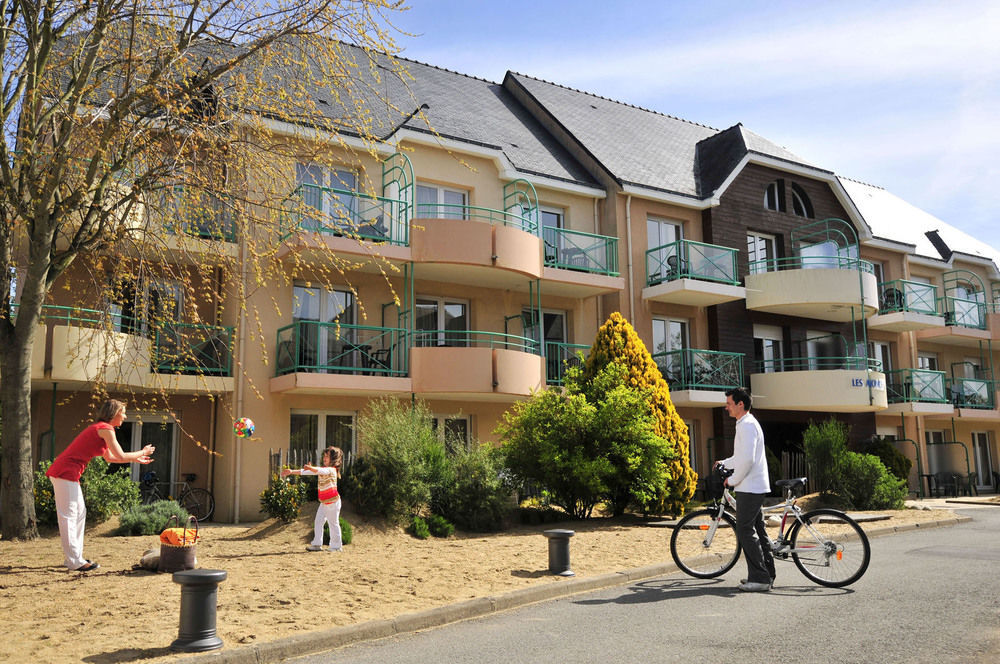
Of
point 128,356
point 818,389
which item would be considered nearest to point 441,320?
point 128,356

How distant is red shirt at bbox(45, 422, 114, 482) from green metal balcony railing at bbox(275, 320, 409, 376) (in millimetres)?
7538

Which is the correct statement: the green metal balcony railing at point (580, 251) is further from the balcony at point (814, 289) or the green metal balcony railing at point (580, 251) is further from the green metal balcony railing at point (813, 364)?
the green metal balcony railing at point (813, 364)

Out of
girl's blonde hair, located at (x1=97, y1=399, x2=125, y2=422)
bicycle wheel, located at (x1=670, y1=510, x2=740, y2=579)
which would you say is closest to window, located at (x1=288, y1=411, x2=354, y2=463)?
girl's blonde hair, located at (x1=97, y1=399, x2=125, y2=422)

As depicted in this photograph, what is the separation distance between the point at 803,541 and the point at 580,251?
42.6ft

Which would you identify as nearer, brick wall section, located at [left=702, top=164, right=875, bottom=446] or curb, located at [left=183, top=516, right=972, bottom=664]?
curb, located at [left=183, top=516, right=972, bottom=664]

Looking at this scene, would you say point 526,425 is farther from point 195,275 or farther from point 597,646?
point 597,646

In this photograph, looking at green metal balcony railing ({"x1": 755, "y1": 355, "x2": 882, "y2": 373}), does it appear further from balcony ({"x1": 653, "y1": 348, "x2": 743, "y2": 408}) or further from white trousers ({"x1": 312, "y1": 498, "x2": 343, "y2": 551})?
white trousers ({"x1": 312, "y1": 498, "x2": 343, "y2": 551})

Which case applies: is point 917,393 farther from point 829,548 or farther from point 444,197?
point 829,548

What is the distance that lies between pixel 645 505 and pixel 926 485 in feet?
53.6

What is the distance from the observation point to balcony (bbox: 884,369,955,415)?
85.8 ft

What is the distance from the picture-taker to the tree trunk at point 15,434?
394 inches

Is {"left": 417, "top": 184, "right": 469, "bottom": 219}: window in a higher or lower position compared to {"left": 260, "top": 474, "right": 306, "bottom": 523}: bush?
higher

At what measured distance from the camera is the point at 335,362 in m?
17.1

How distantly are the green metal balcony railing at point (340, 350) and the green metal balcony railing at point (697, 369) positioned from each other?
6995mm
